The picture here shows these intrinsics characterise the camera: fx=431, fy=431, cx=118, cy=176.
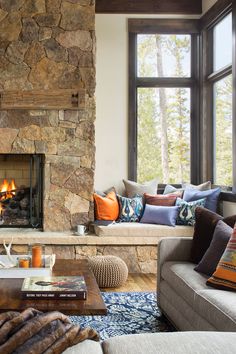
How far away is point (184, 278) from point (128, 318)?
2.26 feet

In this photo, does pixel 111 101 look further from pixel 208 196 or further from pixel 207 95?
pixel 208 196

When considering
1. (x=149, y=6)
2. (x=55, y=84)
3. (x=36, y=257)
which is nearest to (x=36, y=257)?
(x=36, y=257)

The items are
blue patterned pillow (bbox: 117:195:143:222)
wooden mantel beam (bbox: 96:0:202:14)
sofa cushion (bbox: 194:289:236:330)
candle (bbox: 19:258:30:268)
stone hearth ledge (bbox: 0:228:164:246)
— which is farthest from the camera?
wooden mantel beam (bbox: 96:0:202:14)

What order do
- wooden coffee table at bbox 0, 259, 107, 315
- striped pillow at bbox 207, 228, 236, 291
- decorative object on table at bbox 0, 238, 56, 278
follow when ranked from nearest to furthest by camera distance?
wooden coffee table at bbox 0, 259, 107, 315
striped pillow at bbox 207, 228, 236, 291
decorative object on table at bbox 0, 238, 56, 278

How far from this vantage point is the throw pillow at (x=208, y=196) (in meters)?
4.81

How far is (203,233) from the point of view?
3.00 metres

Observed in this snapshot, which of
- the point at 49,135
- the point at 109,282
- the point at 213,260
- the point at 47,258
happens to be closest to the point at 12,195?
the point at 49,135

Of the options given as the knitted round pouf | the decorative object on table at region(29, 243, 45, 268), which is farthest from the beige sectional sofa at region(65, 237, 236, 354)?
the decorative object on table at region(29, 243, 45, 268)

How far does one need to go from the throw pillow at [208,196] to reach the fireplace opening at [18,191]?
1713 mm

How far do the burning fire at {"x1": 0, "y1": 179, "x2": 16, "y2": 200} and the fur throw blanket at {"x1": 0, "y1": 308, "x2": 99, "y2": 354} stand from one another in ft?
12.3

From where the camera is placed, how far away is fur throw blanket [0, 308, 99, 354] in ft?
3.84

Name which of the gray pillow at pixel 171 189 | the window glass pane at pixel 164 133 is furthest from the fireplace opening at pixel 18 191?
the gray pillow at pixel 171 189

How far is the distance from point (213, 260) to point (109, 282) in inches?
56.0

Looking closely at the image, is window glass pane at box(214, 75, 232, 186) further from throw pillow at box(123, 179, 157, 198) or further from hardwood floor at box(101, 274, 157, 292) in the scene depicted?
hardwood floor at box(101, 274, 157, 292)
